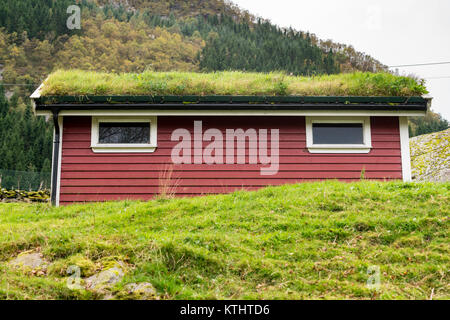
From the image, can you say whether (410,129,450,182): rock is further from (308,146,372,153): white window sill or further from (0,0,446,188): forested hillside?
(0,0,446,188): forested hillside

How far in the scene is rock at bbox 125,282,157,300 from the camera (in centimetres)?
404

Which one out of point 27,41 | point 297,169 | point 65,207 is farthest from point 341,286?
point 27,41

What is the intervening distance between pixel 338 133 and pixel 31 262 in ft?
24.3

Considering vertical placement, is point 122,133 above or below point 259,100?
below

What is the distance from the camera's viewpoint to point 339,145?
9.42 meters

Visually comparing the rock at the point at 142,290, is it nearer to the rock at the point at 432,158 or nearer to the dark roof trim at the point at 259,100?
the dark roof trim at the point at 259,100

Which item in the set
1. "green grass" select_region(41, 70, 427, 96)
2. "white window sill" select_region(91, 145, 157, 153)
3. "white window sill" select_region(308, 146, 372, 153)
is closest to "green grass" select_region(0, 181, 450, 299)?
"white window sill" select_region(308, 146, 372, 153)

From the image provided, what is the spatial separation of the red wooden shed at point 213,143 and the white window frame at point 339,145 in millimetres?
24

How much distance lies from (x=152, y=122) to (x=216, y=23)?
7204 cm

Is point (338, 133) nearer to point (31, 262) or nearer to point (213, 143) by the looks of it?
point (213, 143)

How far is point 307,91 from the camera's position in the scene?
948 centimetres

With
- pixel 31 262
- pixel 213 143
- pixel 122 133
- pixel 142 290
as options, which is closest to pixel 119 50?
pixel 122 133

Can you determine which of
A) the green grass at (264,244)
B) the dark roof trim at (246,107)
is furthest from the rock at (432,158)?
the green grass at (264,244)

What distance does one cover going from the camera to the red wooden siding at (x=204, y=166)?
9141 millimetres
